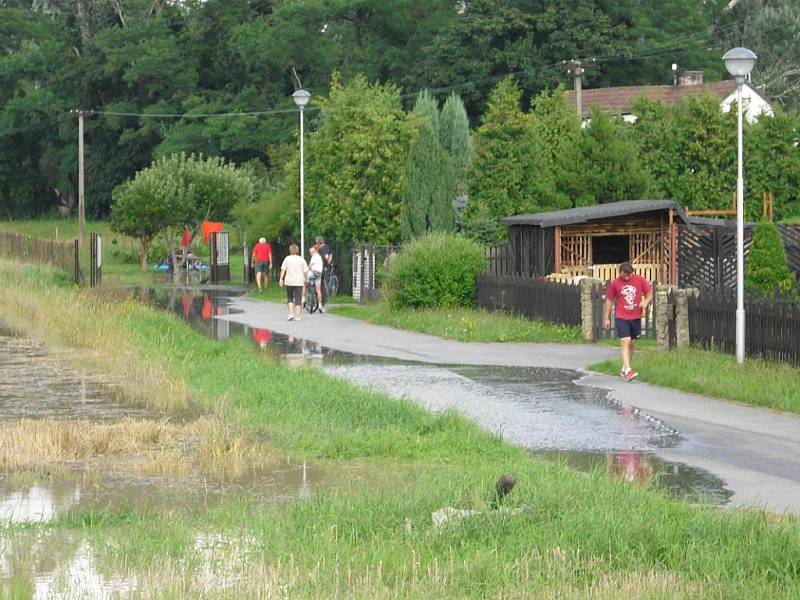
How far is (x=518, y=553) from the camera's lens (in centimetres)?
934

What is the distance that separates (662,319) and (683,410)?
6.68 metres

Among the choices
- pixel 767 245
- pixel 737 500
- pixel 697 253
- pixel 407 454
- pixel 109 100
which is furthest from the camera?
pixel 109 100

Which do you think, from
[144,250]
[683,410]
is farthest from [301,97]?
[683,410]

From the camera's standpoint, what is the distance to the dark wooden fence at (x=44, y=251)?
46.0 meters

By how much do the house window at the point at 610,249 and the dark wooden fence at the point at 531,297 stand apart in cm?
394

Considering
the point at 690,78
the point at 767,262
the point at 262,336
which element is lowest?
the point at 262,336

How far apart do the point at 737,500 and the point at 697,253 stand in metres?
25.0

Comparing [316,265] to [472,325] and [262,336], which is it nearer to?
[262,336]

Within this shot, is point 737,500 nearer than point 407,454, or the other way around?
point 737,500

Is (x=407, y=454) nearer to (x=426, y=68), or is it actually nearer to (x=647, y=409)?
(x=647, y=409)

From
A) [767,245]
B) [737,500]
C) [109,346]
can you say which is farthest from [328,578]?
[767,245]

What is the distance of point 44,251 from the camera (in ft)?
167

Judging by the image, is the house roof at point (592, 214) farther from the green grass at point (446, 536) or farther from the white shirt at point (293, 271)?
the green grass at point (446, 536)

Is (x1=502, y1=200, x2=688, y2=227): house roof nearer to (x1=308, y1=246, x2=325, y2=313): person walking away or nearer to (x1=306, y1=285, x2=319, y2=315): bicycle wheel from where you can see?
(x1=308, y1=246, x2=325, y2=313): person walking away
